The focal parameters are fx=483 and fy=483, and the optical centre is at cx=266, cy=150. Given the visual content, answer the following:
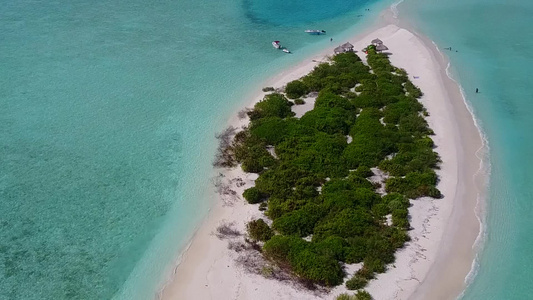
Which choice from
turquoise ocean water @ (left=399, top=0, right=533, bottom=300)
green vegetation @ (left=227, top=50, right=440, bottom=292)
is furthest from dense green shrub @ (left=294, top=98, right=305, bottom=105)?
turquoise ocean water @ (left=399, top=0, right=533, bottom=300)

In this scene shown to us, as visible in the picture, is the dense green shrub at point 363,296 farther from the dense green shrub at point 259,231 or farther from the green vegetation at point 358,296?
the dense green shrub at point 259,231

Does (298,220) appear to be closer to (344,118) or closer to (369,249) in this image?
(369,249)

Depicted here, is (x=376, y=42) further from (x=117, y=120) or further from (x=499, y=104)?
(x=117, y=120)

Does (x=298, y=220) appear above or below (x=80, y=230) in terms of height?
above

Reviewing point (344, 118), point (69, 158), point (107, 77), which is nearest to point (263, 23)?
point (107, 77)

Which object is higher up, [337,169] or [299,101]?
[299,101]

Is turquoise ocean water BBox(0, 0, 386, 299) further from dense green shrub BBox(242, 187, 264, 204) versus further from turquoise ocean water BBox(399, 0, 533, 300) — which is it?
turquoise ocean water BBox(399, 0, 533, 300)

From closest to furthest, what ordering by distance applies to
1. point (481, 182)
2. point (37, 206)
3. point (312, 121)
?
point (37, 206), point (481, 182), point (312, 121)

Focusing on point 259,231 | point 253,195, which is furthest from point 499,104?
point 259,231
